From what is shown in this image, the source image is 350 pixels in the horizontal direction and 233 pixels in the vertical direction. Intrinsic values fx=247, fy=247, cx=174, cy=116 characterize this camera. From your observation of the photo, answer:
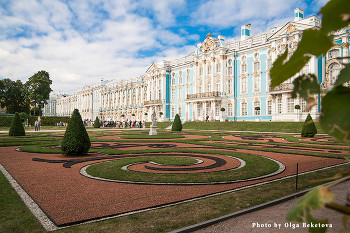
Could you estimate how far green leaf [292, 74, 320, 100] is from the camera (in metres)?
0.47

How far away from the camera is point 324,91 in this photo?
1.43 ft

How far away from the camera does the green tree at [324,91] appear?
1.40ft

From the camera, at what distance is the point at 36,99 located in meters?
50.4

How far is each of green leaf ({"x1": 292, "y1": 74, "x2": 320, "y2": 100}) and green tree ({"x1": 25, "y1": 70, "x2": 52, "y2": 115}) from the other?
57141mm

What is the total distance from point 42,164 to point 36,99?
49.0 m

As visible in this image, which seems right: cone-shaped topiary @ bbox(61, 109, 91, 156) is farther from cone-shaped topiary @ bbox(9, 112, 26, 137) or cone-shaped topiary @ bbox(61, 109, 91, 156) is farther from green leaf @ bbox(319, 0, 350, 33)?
cone-shaped topiary @ bbox(9, 112, 26, 137)

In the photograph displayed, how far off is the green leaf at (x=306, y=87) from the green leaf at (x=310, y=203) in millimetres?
170

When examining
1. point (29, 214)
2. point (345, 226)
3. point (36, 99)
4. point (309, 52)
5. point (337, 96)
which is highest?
point (36, 99)

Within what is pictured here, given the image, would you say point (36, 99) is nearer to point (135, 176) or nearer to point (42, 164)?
point (42, 164)

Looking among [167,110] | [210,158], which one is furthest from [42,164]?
[167,110]

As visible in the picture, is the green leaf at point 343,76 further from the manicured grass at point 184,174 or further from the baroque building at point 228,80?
the baroque building at point 228,80

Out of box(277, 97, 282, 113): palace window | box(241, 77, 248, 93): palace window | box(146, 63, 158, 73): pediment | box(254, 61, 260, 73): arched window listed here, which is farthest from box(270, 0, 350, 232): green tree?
box(146, 63, 158, 73): pediment

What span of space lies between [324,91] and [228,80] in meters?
37.5

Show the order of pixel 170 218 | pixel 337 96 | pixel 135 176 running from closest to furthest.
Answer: pixel 337 96
pixel 170 218
pixel 135 176
